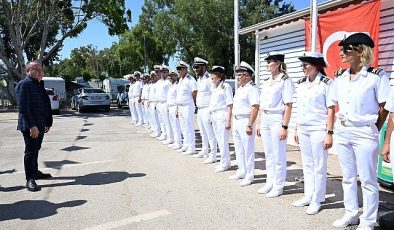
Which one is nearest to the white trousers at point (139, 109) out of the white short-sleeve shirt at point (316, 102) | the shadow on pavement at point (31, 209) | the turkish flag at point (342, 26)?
the turkish flag at point (342, 26)

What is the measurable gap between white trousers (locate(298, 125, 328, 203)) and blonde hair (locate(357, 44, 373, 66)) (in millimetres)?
1047

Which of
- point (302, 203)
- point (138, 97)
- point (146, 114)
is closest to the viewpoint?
point (302, 203)

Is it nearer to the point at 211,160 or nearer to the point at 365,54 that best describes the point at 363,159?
the point at 365,54

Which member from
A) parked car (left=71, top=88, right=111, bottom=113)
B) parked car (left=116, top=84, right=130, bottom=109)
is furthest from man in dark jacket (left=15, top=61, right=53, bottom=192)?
parked car (left=116, top=84, right=130, bottom=109)

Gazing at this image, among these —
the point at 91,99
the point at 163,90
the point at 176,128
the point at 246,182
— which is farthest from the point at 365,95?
the point at 91,99

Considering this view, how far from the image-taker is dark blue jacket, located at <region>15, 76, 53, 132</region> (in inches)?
231

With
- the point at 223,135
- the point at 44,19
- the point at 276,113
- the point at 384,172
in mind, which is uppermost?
the point at 44,19

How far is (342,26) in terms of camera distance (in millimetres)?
7883

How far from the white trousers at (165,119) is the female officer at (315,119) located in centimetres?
578

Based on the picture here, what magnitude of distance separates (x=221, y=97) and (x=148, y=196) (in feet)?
7.94

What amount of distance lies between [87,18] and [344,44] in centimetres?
2319

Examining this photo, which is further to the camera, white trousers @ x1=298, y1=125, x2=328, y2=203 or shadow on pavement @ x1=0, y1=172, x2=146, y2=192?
shadow on pavement @ x1=0, y1=172, x2=146, y2=192

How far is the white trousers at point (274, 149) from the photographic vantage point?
17.2 ft

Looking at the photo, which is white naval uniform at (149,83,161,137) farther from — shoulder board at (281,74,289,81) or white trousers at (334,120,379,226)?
white trousers at (334,120,379,226)
